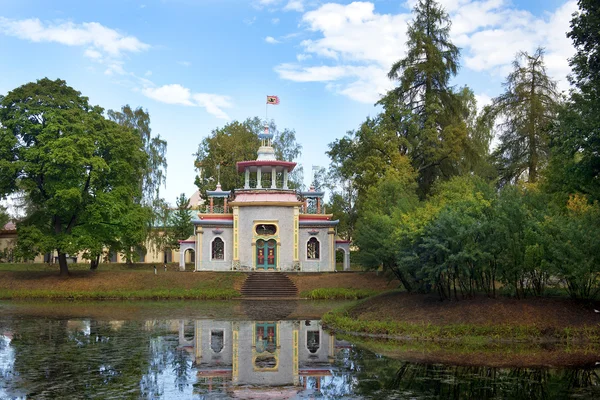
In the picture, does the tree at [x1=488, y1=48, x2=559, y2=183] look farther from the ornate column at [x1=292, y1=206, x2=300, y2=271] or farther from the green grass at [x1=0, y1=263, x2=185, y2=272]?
the green grass at [x1=0, y1=263, x2=185, y2=272]

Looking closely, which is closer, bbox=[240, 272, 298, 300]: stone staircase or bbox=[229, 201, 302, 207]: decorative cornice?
bbox=[240, 272, 298, 300]: stone staircase

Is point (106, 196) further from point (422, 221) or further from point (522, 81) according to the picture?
point (522, 81)

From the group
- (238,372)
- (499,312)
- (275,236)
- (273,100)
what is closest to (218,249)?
(275,236)

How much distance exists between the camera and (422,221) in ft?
66.9

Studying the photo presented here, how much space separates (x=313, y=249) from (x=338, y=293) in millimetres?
8110

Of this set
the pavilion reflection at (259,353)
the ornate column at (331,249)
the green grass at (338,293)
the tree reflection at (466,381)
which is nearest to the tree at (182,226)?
the ornate column at (331,249)

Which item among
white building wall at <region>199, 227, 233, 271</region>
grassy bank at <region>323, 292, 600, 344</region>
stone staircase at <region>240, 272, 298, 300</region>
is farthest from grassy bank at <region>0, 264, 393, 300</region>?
grassy bank at <region>323, 292, 600, 344</region>

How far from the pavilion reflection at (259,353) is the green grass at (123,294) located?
40.5 feet

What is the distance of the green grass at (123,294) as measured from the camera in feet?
113

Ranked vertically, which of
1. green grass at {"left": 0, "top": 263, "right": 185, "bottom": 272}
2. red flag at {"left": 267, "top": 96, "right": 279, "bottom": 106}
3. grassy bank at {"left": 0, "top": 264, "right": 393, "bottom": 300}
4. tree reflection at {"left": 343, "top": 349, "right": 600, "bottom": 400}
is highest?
red flag at {"left": 267, "top": 96, "right": 279, "bottom": 106}

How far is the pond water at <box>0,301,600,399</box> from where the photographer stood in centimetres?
1125

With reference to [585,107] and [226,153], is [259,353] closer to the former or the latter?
[585,107]

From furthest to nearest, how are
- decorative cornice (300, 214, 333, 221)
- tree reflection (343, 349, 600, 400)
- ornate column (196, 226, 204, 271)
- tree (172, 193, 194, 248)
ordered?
tree (172, 193, 194, 248) < decorative cornice (300, 214, 333, 221) < ornate column (196, 226, 204, 271) < tree reflection (343, 349, 600, 400)

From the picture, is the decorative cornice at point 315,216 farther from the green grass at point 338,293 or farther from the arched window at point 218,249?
the green grass at point 338,293
